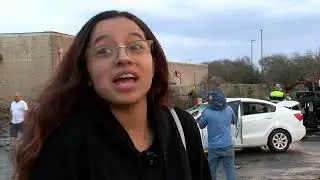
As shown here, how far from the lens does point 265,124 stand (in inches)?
612

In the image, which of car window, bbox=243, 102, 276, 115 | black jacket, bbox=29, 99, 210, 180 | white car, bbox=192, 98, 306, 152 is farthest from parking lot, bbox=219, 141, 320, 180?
black jacket, bbox=29, 99, 210, 180

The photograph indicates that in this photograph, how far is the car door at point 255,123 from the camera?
50.1 ft

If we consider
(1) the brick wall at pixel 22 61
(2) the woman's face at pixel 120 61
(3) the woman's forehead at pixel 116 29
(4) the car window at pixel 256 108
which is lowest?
(4) the car window at pixel 256 108

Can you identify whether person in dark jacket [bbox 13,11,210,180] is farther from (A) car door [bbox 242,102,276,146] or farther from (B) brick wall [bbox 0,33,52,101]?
(B) brick wall [bbox 0,33,52,101]

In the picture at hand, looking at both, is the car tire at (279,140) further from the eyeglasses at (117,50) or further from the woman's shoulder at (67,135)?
the woman's shoulder at (67,135)

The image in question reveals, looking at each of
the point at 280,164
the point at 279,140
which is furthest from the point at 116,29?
the point at 279,140

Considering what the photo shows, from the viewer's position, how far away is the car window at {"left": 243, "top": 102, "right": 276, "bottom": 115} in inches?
606

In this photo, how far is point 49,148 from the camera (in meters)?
1.96

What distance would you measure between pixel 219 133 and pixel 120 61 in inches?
299

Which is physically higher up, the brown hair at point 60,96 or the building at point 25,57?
the building at point 25,57

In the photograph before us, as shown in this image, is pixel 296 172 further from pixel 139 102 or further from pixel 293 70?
pixel 293 70

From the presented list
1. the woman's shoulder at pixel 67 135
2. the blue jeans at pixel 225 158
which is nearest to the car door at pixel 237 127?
the blue jeans at pixel 225 158

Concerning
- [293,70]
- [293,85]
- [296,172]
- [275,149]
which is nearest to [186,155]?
[296,172]

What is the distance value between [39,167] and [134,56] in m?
0.49
